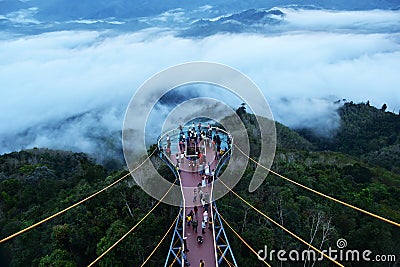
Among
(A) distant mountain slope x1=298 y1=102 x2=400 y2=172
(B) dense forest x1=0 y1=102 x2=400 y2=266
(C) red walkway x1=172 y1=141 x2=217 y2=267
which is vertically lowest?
(A) distant mountain slope x1=298 y1=102 x2=400 y2=172

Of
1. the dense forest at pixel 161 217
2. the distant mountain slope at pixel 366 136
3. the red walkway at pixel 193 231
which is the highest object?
the red walkway at pixel 193 231

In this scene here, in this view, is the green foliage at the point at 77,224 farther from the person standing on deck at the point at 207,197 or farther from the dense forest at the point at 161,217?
the person standing on deck at the point at 207,197

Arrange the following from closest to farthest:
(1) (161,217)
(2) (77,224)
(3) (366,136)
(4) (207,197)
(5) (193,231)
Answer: (5) (193,231)
(4) (207,197)
(1) (161,217)
(2) (77,224)
(3) (366,136)

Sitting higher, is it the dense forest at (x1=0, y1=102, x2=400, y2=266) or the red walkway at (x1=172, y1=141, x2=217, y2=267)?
the red walkway at (x1=172, y1=141, x2=217, y2=267)

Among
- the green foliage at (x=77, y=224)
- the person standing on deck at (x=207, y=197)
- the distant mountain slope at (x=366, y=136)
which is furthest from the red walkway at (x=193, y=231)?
the distant mountain slope at (x=366, y=136)

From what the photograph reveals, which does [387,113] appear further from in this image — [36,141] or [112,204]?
[36,141]

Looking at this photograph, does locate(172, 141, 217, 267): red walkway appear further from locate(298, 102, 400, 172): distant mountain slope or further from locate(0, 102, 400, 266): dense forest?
locate(298, 102, 400, 172): distant mountain slope

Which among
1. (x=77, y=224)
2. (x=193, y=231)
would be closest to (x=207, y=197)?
(x=193, y=231)

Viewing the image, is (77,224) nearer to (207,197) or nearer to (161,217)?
(161,217)

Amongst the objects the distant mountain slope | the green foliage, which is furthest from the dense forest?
the distant mountain slope

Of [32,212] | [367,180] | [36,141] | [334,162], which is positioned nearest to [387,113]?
[334,162]

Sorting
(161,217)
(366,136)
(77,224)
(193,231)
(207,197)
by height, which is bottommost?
(366,136)
